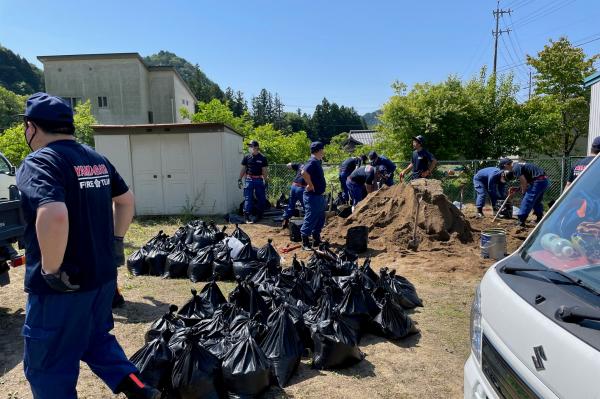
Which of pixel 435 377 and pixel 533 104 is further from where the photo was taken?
pixel 533 104

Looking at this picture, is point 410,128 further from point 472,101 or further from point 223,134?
point 223,134

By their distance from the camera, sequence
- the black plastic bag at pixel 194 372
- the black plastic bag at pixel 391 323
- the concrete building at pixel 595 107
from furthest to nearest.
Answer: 1. the concrete building at pixel 595 107
2. the black plastic bag at pixel 391 323
3. the black plastic bag at pixel 194 372

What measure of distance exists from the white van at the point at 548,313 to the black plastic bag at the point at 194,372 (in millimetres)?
1669

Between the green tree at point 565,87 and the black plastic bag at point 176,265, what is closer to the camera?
the black plastic bag at point 176,265

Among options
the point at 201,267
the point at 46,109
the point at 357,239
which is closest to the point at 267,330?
the point at 46,109

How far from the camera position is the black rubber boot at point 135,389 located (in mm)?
2518

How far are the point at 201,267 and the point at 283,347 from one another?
2.79 m

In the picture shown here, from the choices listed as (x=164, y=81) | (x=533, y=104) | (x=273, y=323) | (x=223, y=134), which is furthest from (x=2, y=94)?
(x=273, y=323)

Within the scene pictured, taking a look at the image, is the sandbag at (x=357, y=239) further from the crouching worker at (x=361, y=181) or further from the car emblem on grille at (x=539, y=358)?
the car emblem on grille at (x=539, y=358)

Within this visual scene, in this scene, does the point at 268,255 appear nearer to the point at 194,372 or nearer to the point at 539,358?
the point at 194,372

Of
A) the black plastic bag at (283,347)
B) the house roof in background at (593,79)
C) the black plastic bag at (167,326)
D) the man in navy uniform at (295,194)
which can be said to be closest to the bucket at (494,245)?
the man in navy uniform at (295,194)

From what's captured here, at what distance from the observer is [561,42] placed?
19984 mm

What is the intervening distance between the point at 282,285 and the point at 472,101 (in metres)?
14.9

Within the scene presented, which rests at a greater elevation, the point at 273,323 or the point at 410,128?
the point at 410,128
